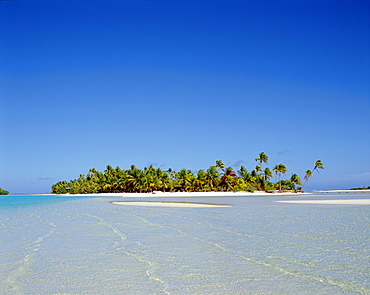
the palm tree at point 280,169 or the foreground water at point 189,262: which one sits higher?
the palm tree at point 280,169

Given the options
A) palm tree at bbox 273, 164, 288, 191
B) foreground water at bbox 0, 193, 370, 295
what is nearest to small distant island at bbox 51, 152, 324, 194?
palm tree at bbox 273, 164, 288, 191

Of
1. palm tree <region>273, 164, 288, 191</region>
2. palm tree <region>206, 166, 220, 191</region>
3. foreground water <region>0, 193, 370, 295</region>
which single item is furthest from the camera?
palm tree <region>273, 164, 288, 191</region>

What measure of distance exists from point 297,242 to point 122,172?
103m

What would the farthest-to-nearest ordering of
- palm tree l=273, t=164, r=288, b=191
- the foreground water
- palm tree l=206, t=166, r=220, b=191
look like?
palm tree l=273, t=164, r=288, b=191, palm tree l=206, t=166, r=220, b=191, the foreground water

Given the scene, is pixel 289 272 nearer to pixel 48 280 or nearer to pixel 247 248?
pixel 247 248

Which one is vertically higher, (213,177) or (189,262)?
(213,177)

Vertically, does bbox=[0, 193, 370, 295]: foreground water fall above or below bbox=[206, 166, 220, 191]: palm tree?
below

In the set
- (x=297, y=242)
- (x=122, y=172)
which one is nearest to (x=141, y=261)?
(x=297, y=242)

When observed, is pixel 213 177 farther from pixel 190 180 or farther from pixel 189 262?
pixel 189 262

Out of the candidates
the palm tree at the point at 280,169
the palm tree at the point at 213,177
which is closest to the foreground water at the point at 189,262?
the palm tree at the point at 213,177

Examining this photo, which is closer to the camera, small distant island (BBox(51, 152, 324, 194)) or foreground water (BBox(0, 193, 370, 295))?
foreground water (BBox(0, 193, 370, 295))

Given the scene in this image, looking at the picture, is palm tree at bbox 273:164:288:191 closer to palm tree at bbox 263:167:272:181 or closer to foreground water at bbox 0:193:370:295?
palm tree at bbox 263:167:272:181

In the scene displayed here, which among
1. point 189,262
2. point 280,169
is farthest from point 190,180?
point 189,262

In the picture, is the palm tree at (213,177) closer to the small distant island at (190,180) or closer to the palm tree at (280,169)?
the small distant island at (190,180)
